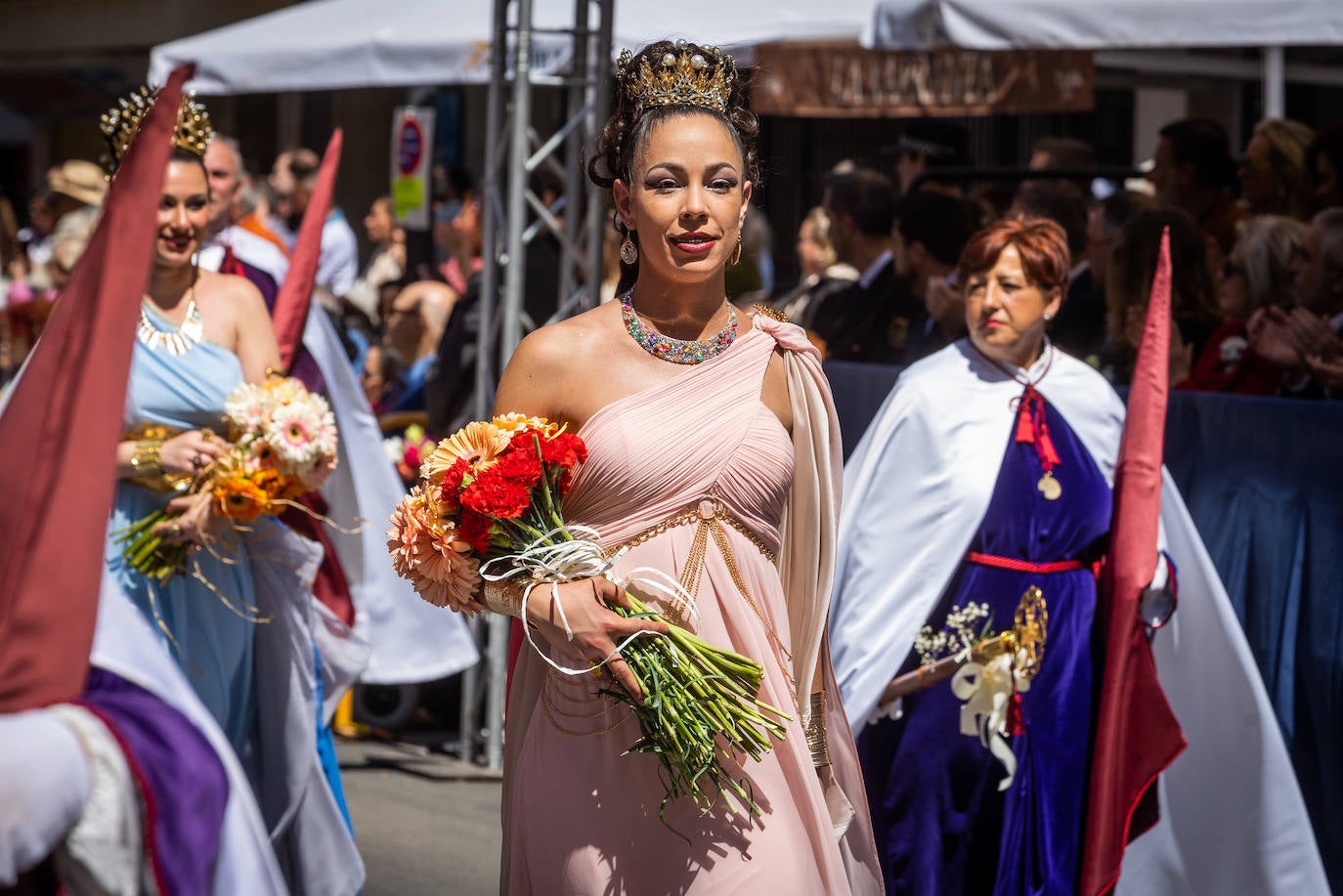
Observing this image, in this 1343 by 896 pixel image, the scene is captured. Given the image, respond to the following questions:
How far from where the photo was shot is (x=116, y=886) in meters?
2.03

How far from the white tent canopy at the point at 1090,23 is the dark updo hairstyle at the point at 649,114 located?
4040 mm

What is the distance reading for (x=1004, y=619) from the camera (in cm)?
502

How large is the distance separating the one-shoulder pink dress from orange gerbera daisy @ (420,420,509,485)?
20cm

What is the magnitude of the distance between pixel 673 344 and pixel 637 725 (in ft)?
2.34

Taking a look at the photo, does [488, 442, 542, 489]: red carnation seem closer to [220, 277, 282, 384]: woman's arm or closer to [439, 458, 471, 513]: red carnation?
[439, 458, 471, 513]: red carnation

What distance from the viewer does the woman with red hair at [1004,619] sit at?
5.03 metres

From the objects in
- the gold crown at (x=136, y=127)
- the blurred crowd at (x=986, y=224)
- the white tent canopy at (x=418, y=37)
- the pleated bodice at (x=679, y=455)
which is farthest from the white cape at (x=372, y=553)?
the pleated bodice at (x=679, y=455)

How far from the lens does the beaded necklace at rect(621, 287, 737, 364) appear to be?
134 inches

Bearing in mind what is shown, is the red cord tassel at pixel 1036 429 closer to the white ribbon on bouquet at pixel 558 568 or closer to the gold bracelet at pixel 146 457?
the white ribbon on bouquet at pixel 558 568

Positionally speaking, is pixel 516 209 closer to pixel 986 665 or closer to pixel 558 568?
pixel 986 665

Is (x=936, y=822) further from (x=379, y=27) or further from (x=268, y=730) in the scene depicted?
(x=379, y=27)

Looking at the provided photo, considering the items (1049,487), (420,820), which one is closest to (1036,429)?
(1049,487)

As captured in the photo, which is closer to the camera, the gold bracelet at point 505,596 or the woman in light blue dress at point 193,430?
the gold bracelet at point 505,596

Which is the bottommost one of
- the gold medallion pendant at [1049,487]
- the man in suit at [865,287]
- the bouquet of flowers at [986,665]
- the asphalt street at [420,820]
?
the asphalt street at [420,820]
